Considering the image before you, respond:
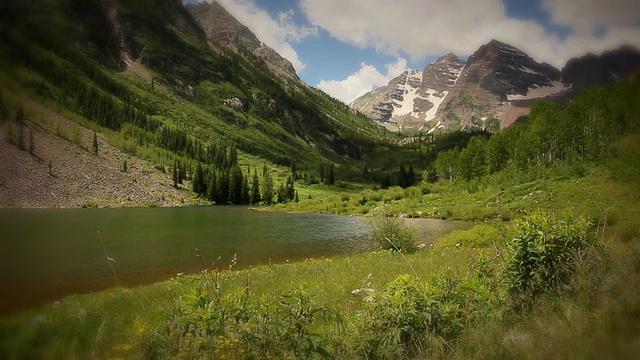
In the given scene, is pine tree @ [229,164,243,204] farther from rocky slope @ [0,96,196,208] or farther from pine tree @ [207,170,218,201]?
rocky slope @ [0,96,196,208]

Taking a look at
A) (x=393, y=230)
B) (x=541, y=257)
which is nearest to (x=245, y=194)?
(x=393, y=230)

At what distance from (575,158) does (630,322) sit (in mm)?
64123

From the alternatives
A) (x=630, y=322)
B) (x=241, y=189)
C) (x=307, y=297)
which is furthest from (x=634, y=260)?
(x=241, y=189)

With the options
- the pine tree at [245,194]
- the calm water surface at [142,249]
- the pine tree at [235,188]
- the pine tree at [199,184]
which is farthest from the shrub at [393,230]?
the pine tree at [199,184]

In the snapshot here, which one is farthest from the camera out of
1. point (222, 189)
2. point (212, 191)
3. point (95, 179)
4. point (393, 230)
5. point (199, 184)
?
→ point (199, 184)

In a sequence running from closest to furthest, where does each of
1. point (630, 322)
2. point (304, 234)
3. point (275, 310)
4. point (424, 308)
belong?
point (630, 322), point (275, 310), point (424, 308), point (304, 234)

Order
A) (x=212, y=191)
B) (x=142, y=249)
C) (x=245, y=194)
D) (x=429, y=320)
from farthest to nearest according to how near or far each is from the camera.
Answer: (x=245, y=194)
(x=212, y=191)
(x=142, y=249)
(x=429, y=320)

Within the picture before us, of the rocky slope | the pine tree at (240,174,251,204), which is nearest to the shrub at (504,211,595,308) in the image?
the rocky slope

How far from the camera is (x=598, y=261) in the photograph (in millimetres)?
6156

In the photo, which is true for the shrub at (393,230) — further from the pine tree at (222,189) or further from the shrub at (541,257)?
the pine tree at (222,189)

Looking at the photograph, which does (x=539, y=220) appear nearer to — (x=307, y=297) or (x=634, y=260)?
(x=634, y=260)

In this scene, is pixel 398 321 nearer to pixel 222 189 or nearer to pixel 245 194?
pixel 222 189

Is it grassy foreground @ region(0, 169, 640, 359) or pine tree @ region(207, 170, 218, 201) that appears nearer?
grassy foreground @ region(0, 169, 640, 359)

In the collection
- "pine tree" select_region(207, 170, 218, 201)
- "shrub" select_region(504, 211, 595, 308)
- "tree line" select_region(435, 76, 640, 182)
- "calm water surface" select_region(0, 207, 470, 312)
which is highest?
"tree line" select_region(435, 76, 640, 182)
